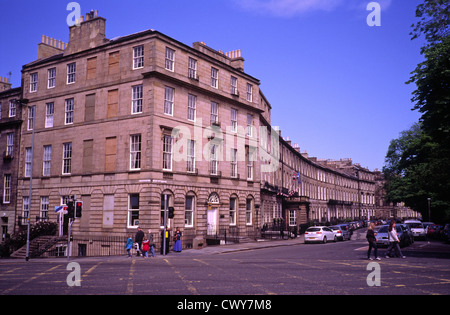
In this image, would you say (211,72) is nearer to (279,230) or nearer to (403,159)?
(279,230)

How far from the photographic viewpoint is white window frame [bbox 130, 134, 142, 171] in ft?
101

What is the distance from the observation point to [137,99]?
3134cm

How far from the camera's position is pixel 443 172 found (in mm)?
29938

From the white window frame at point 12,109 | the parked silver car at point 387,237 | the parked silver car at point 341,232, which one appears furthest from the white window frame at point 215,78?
the white window frame at point 12,109

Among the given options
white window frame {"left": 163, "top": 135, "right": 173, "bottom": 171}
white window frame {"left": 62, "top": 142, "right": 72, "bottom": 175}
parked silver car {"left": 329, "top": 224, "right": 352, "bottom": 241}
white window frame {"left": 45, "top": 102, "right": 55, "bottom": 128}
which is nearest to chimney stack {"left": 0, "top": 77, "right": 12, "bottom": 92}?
white window frame {"left": 45, "top": 102, "right": 55, "bottom": 128}

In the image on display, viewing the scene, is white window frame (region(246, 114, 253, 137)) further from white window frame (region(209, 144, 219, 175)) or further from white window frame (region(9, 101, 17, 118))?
white window frame (region(9, 101, 17, 118))

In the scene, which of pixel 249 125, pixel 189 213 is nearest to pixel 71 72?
pixel 189 213

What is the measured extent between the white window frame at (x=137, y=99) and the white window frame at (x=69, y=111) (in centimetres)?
685

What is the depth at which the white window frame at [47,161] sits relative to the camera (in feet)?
118

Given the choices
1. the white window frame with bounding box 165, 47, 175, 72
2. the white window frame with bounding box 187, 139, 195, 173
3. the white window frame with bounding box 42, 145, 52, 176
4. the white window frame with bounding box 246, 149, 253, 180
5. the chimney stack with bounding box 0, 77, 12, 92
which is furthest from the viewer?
the chimney stack with bounding box 0, 77, 12, 92

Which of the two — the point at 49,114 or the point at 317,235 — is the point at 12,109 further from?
the point at 317,235

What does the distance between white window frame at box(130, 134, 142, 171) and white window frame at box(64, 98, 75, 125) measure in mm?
7394
